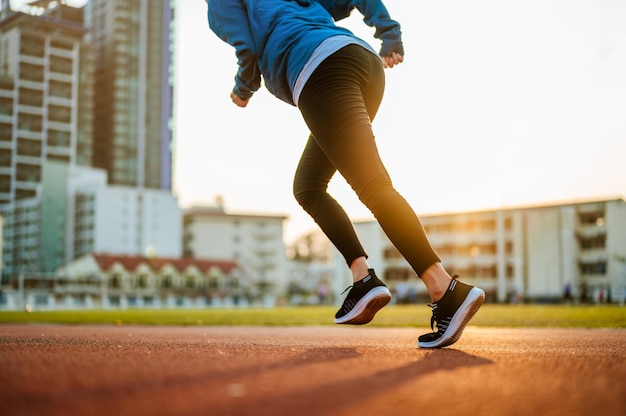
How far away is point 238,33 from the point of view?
3.51 meters

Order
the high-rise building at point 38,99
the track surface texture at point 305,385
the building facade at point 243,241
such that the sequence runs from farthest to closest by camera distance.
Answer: the building facade at point 243,241 < the high-rise building at point 38,99 < the track surface texture at point 305,385

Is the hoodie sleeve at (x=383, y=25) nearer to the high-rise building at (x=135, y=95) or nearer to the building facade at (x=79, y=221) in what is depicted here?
the building facade at (x=79, y=221)

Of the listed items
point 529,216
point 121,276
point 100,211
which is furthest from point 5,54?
point 529,216

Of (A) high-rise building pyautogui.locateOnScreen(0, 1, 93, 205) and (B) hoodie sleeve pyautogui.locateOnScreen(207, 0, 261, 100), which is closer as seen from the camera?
(B) hoodie sleeve pyautogui.locateOnScreen(207, 0, 261, 100)

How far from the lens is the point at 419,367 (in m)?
2.06

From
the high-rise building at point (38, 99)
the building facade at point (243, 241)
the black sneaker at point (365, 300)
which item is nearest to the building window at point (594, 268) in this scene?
the building facade at point (243, 241)

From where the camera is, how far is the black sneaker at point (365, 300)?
313cm

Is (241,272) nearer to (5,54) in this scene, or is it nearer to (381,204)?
(5,54)

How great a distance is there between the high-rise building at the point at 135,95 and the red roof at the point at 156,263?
83.0 feet

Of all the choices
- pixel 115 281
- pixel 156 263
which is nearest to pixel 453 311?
pixel 115 281

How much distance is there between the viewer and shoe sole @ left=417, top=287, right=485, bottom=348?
2.92 m

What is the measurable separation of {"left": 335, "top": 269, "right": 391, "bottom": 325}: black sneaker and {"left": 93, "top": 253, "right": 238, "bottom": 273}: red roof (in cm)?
7398

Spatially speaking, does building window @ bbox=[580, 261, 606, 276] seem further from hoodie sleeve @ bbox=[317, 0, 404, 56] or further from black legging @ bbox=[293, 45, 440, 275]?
black legging @ bbox=[293, 45, 440, 275]

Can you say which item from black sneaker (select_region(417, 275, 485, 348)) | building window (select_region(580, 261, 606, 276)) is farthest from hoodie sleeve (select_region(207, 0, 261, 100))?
building window (select_region(580, 261, 606, 276))
